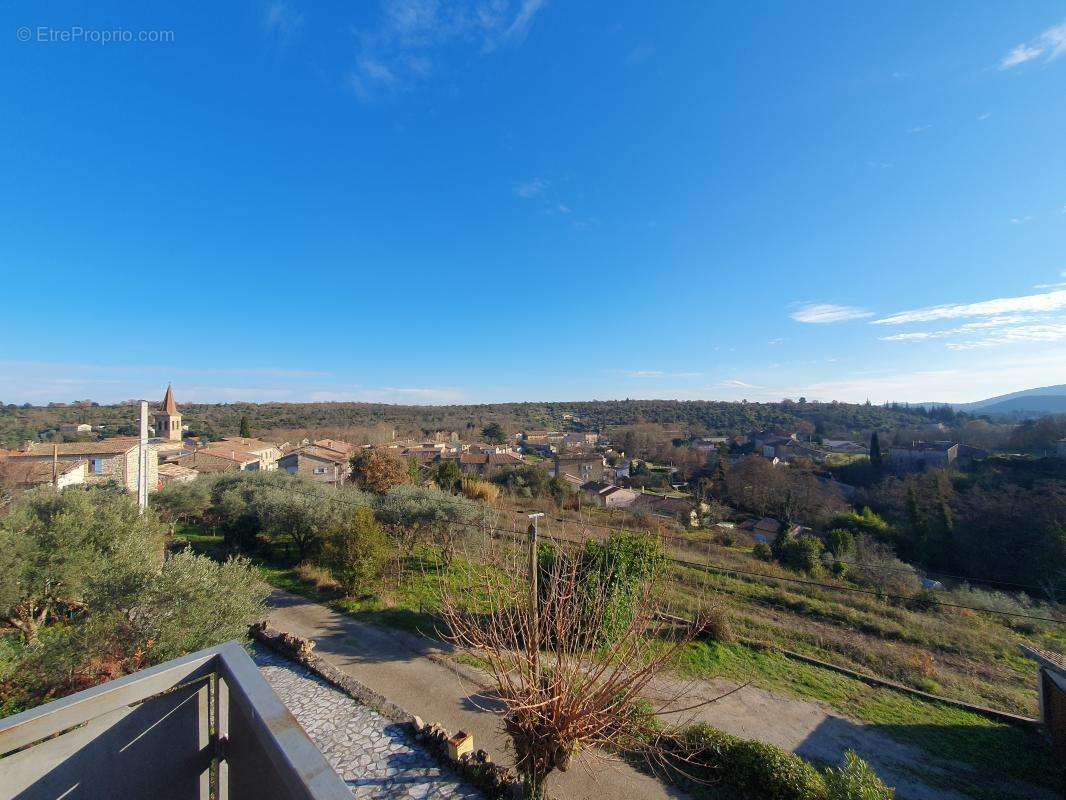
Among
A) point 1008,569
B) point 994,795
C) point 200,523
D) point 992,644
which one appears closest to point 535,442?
point 200,523

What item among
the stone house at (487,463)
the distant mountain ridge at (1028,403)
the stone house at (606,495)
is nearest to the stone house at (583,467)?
the stone house at (487,463)

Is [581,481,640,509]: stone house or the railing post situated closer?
the railing post

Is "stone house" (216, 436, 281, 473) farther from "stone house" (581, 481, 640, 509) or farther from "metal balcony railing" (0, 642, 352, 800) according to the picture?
"metal balcony railing" (0, 642, 352, 800)

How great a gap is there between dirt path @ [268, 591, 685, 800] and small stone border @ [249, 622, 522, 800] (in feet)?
0.92

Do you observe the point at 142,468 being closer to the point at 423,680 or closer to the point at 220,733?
the point at 423,680

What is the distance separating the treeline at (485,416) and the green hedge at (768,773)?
196 feet

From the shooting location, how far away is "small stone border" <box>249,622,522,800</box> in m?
5.26

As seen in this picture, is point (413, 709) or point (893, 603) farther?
point (893, 603)

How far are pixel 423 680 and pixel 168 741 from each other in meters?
7.30

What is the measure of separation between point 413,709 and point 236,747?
6.60 meters

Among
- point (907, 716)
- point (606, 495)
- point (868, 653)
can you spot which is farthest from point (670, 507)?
point (907, 716)

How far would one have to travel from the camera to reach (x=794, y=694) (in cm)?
826

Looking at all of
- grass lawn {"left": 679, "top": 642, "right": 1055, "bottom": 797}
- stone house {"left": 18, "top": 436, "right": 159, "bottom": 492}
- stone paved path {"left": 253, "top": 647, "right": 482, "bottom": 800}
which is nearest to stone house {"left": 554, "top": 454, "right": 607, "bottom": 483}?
grass lawn {"left": 679, "top": 642, "right": 1055, "bottom": 797}

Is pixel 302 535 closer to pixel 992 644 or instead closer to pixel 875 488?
pixel 992 644
